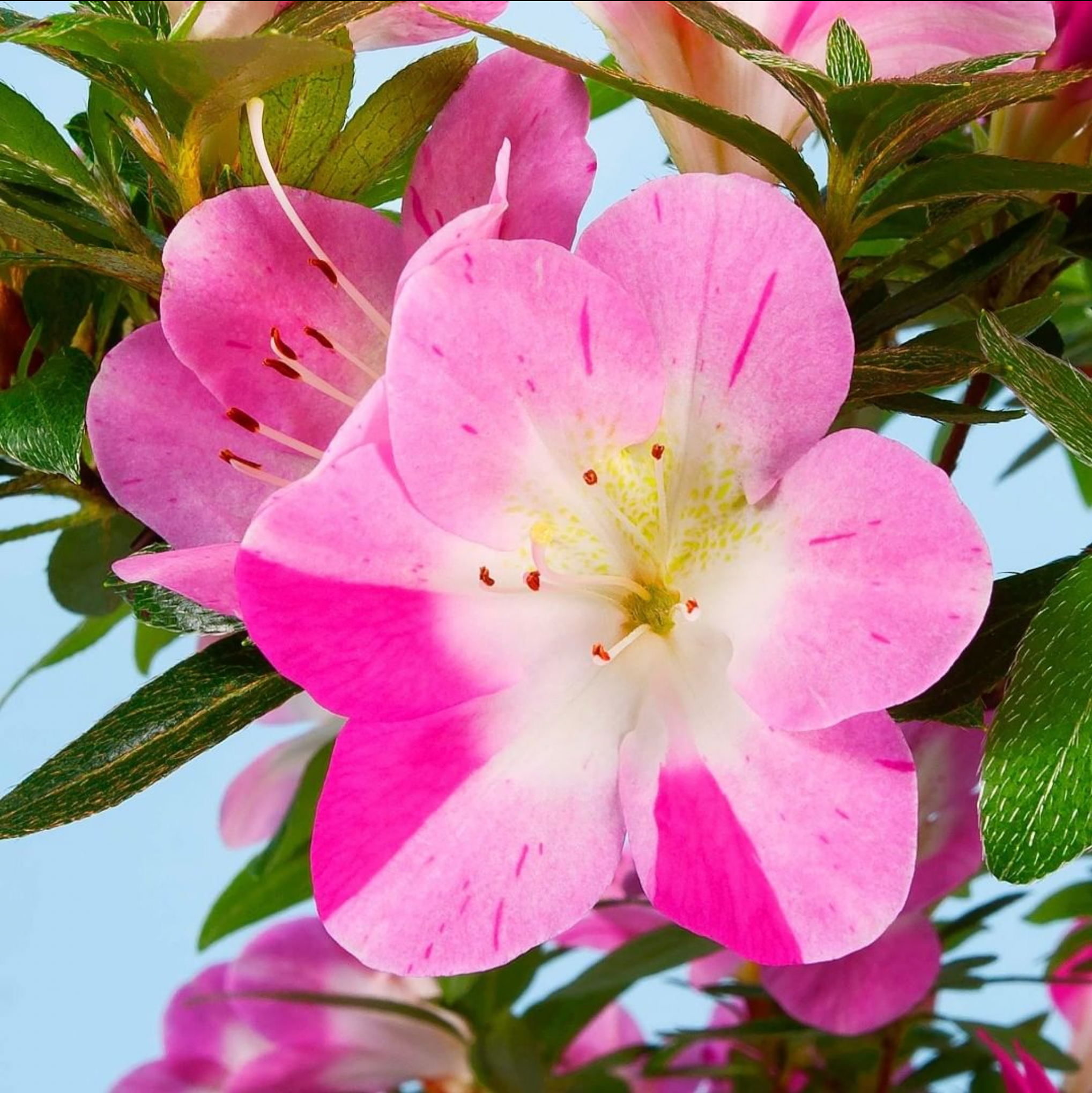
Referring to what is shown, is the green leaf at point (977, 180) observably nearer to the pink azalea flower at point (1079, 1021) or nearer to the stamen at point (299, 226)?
the stamen at point (299, 226)

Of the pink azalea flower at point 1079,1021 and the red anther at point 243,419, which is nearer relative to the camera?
the red anther at point 243,419

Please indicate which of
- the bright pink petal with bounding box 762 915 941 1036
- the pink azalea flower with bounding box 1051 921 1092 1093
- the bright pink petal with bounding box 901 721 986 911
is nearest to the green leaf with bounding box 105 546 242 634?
the bright pink petal with bounding box 901 721 986 911

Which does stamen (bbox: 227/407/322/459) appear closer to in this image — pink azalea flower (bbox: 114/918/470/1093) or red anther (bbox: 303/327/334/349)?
red anther (bbox: 303/327/334/349)

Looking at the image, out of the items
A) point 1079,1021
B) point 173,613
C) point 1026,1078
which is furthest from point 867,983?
point 173,613

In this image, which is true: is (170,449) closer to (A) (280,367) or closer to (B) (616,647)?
(A) (280,367)

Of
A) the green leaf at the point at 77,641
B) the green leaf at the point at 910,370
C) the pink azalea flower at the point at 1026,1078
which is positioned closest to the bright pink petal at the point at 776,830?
the green leaf at the point at 910,370

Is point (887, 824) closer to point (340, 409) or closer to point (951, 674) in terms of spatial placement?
point (951, 674)
